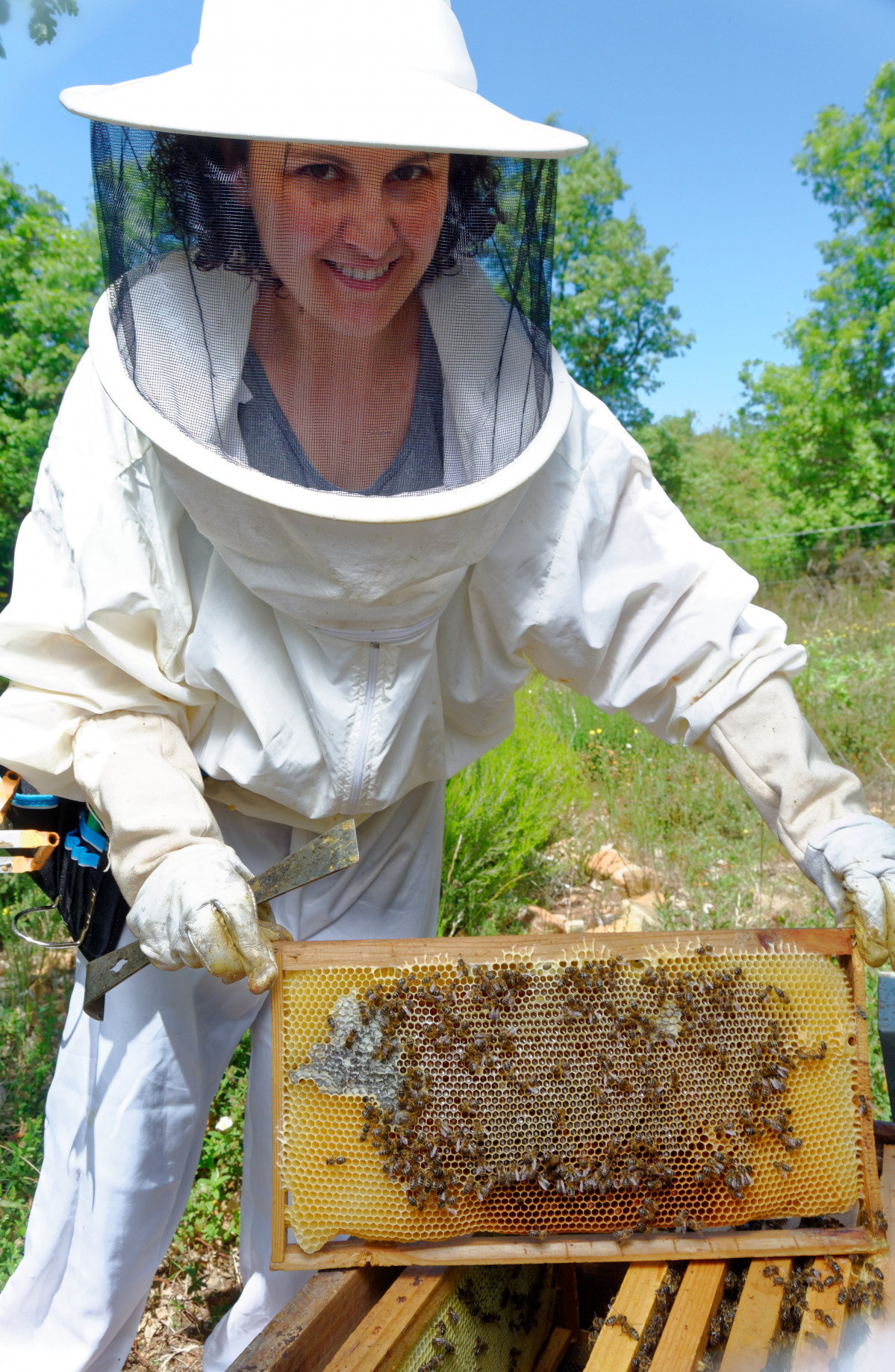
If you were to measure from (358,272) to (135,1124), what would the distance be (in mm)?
1901

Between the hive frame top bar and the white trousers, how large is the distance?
0.58 m

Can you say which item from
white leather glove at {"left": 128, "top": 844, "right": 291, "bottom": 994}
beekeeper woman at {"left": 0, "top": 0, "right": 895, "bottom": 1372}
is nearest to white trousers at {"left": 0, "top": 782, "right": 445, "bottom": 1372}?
beekeeper woman at {"left": 0, "top": 0, "right": 895, "bottom": 1372}

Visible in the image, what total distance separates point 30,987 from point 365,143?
3927mm

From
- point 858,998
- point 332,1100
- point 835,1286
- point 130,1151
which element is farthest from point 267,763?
point 835,1286

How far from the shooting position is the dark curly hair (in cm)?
163

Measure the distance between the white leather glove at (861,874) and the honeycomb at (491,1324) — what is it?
956 mm

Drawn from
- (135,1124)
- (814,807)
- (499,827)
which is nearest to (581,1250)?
(814,807)

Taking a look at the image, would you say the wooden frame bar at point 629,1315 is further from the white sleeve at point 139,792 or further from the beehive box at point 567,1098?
the white sleeve at point 139,792

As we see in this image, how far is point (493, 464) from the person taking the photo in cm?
176

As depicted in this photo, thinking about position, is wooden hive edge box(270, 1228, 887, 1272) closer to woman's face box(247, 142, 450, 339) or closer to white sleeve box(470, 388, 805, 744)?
white sleeve box(470, 388, 805, 744)

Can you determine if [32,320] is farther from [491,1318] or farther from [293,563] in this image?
[491,1318]

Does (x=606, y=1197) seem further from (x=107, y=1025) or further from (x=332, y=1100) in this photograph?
(x=107, y=1025)

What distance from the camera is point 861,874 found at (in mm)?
1796

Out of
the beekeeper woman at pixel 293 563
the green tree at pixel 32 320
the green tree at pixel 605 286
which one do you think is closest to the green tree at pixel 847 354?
the green tree at pixel 605 286
